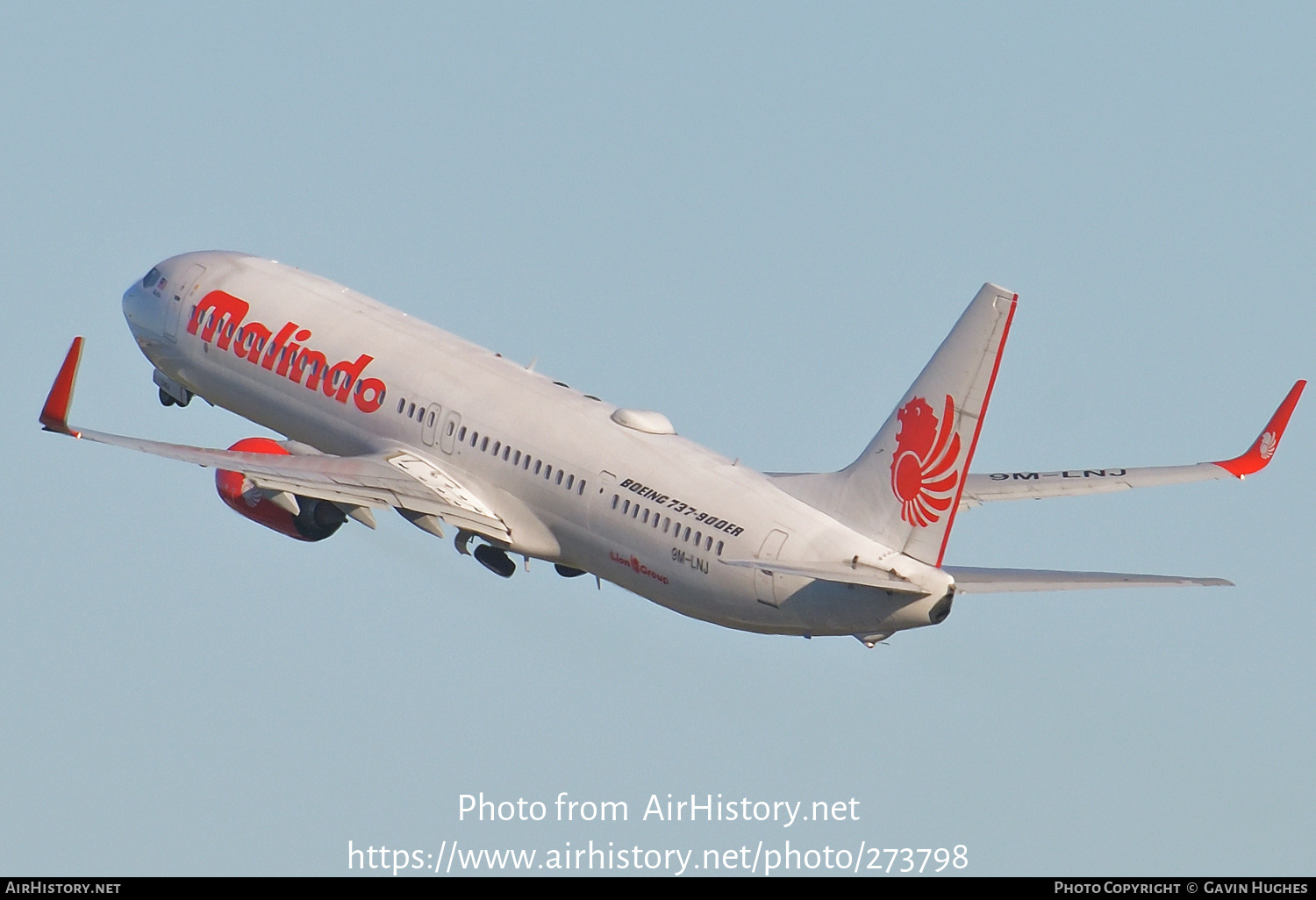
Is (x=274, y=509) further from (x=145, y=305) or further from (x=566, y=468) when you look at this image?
(x=145, y=305)

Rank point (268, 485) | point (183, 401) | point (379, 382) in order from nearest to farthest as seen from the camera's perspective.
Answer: point (268, 485) < point (379, 382) < point (183, 401)

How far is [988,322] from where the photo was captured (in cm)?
5672

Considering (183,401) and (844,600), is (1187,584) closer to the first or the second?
(844,600)

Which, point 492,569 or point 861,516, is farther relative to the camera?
point 492,569

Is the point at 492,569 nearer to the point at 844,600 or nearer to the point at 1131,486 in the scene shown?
the point at 844,600

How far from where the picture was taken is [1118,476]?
2726 inches

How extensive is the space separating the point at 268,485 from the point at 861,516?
15230 millimetres

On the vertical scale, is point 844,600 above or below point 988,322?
below

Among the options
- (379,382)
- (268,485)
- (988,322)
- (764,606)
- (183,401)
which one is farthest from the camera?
(183,401)

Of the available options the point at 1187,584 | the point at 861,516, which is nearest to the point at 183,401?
the point at 861,516

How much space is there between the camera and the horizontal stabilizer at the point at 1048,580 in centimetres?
5703

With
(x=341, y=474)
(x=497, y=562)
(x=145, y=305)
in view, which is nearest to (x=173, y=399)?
(x=145, y=305)

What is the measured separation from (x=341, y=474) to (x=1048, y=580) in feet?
63.0

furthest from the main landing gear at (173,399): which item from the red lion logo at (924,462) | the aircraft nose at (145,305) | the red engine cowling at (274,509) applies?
the red lion logo at (924,462)
